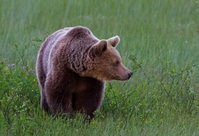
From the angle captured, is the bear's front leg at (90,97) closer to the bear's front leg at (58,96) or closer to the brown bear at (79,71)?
the brown bear at (79,71)

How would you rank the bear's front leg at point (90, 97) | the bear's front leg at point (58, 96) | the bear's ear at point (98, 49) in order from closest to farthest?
the bear's ear at point (98, 49)
the bear's front leg at point (58, 96)
the bear's front leg at point (90, 97)

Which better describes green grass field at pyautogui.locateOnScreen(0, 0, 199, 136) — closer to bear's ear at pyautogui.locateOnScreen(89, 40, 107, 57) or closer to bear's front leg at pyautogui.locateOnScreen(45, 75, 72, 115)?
bear's front leg at pyautogui.locateOnScreen(45, 75, 72, 115)

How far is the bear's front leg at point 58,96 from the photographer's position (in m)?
5.80

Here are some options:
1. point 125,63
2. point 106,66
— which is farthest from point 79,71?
point 125,63

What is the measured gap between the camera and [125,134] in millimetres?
5426

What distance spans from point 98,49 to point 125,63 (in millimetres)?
2359

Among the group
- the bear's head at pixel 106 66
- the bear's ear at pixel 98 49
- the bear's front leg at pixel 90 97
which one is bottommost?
the bear's front leg at pixel 90 97

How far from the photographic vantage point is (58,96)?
5844mm

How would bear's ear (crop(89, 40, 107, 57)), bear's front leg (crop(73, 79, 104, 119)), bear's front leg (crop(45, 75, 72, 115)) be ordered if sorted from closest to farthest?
bear's ear (crop(89, 40, 107, 57))
bear's front leg (crop(45, 75, 72, 115))
bear's front leg (crop(73, 79, 104, 119))

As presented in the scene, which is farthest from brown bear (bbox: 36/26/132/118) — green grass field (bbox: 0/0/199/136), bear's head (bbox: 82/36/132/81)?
green grass field (bbox: 0/0/199/136)

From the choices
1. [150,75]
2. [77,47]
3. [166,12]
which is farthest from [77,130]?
[166,12]

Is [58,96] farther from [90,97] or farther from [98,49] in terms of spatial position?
[98,49]

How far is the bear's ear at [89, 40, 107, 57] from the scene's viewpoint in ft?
18.5

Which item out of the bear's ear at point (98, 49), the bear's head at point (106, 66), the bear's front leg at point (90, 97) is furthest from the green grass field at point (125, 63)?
the bear's ear at point (98, 49)
